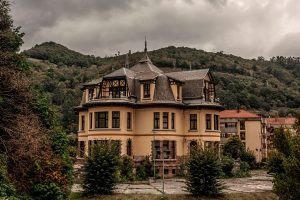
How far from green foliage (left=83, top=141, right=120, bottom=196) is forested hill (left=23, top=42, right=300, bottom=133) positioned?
57415 mm

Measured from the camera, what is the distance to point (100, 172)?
3209cm

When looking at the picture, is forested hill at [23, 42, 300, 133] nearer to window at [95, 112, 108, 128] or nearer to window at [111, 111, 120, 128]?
window at [95, 112, 108, 128]

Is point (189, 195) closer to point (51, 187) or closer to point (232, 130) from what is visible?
point (51, 187)

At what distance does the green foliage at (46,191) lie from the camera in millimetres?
24984

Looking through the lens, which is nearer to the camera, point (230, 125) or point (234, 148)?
point (234, 148)

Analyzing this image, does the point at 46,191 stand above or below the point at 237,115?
below

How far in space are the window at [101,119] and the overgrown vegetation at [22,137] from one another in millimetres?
15589

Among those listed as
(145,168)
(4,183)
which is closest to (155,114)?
(145,168)

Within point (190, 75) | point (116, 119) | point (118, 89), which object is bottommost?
point (116, 119)

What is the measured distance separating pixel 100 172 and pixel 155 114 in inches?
532

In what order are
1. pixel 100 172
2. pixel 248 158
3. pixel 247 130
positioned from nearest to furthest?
pixel 100 172, pixel 248 158, pixel 247 130

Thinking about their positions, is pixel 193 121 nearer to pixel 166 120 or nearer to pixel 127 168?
pixel 166 120

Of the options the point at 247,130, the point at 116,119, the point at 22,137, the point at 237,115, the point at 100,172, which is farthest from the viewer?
the point at 237,115

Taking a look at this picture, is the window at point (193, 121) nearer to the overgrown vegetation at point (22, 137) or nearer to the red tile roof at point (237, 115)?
the overgrown vegetation at point (22, 137)
